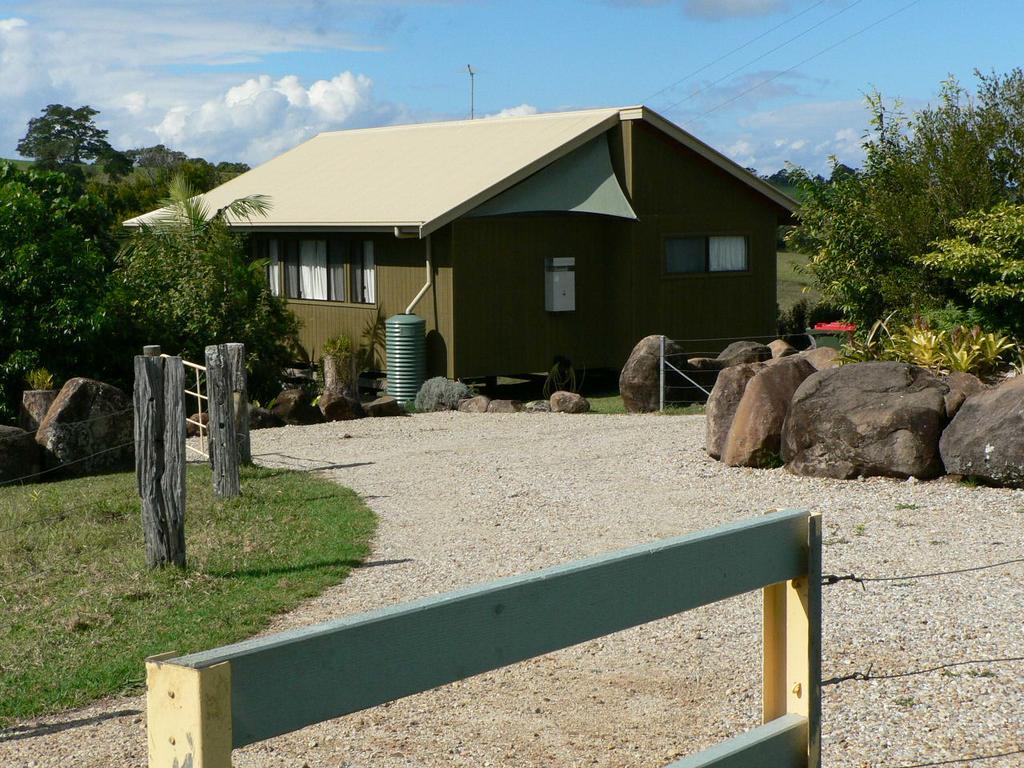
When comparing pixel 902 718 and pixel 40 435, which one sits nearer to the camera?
pixel 902 718

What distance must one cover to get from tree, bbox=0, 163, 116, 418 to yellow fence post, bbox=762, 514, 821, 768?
1543cm

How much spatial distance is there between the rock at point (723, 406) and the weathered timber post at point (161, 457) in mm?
6136

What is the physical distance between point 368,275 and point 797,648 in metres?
20.0

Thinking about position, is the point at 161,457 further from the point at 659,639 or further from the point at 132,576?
the point at 659,639

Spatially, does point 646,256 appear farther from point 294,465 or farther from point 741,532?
point 741,532

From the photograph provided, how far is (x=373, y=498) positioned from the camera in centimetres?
1179

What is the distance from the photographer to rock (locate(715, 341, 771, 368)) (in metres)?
19.7

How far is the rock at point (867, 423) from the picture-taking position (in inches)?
436

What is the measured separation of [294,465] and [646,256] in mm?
10437

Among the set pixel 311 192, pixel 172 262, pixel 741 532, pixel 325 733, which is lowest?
pixel 325 733

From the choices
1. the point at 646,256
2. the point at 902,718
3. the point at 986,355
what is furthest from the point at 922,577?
the point at 646,256

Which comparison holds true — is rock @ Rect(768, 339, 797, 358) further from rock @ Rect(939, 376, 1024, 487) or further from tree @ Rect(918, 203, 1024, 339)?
rock @ Rect(939, 376, 1024, 487)

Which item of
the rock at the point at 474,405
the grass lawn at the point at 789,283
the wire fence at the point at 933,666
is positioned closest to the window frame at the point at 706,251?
the rock at the point at 474,405

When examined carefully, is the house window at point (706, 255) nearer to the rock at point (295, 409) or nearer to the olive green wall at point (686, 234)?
the olive green wall at point (686, 234)
